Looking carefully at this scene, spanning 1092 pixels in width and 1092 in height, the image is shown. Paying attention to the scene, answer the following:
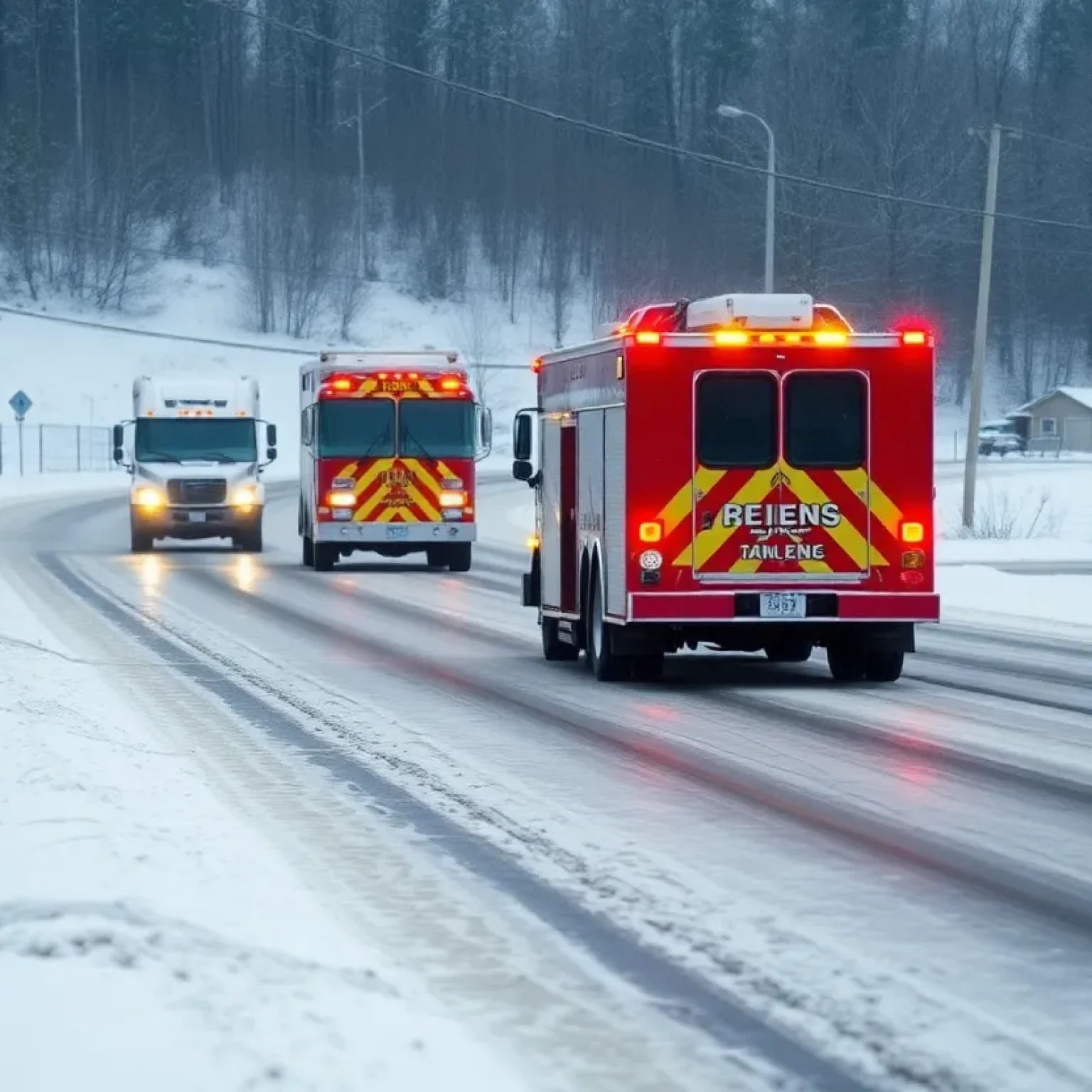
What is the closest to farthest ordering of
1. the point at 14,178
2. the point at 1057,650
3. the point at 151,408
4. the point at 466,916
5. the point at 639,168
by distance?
the point at 466,916, the point at 1057,650, the point at 151,408, the point at 14,178, the point at 639,168

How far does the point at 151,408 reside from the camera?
3856 cm

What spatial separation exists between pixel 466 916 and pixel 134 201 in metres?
112

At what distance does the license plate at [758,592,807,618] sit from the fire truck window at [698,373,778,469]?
0.89 meters

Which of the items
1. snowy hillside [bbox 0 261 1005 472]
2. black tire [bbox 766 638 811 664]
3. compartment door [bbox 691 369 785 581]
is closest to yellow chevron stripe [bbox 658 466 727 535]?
compartment door [bbox 691 369 785 581]

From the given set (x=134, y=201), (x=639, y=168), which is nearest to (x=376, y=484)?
(x=134, y=201)

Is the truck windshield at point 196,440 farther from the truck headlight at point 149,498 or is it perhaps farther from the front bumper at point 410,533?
the front bumper at point 410,533

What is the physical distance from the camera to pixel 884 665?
697 inches

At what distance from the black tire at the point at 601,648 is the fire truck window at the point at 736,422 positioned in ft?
4.68

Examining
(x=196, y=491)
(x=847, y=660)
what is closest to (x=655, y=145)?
(x=196, y=491)

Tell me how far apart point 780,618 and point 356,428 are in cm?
1794

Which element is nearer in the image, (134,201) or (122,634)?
(122,634)

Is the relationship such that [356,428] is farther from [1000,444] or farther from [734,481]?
[1000,444]

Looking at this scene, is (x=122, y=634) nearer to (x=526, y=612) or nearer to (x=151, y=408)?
(x=526, y=612)

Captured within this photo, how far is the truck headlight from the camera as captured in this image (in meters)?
38.1
